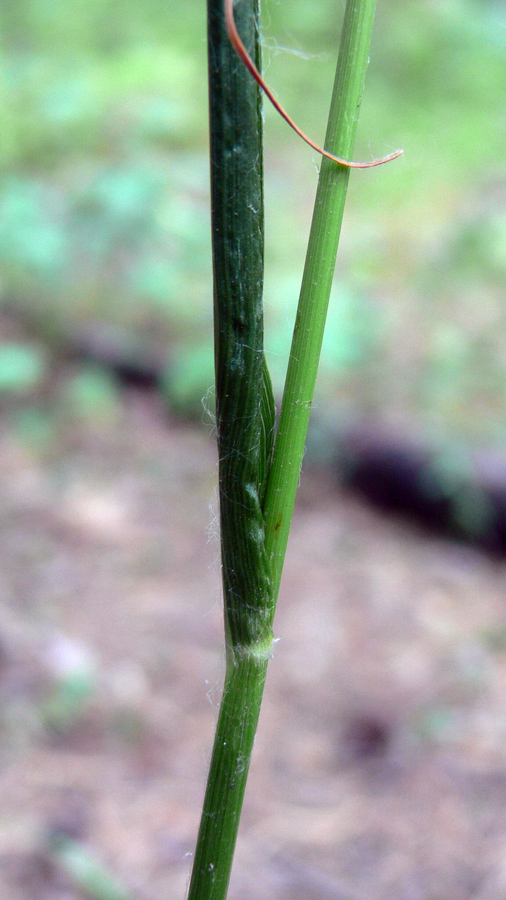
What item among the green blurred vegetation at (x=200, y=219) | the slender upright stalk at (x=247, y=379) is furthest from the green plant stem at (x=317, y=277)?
the green blurred vegetation at (x=200, y=219)

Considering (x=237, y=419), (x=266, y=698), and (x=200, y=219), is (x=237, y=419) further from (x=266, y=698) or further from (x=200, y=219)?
(x=200, y=219)

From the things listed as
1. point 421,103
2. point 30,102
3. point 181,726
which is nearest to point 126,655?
point 181,726

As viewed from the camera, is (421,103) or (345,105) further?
(421,103)

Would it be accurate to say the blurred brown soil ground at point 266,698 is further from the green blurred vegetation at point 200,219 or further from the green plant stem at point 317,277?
the green blurred vegetation at point 200,219

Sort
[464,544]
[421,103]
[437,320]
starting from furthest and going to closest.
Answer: [421,103]
[437,320]
[464,544]

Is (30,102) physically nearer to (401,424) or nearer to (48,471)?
(48,471)

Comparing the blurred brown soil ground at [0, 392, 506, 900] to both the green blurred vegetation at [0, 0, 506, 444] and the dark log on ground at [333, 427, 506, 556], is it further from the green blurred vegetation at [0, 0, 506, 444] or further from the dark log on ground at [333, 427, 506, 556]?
the green blurred vegetation at [0, 0, 506, 444]

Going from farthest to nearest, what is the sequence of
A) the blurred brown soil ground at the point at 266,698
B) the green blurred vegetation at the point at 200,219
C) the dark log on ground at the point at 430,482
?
the green blurred vegetation at the point at 200,219 < the dark log on ground at the point at 430,482 < the blurred brown soil ground at the point at 266,698

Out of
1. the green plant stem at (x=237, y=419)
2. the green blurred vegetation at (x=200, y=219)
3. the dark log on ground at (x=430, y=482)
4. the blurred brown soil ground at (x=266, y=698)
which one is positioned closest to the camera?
the green plant stem at (x=237, y=419)
